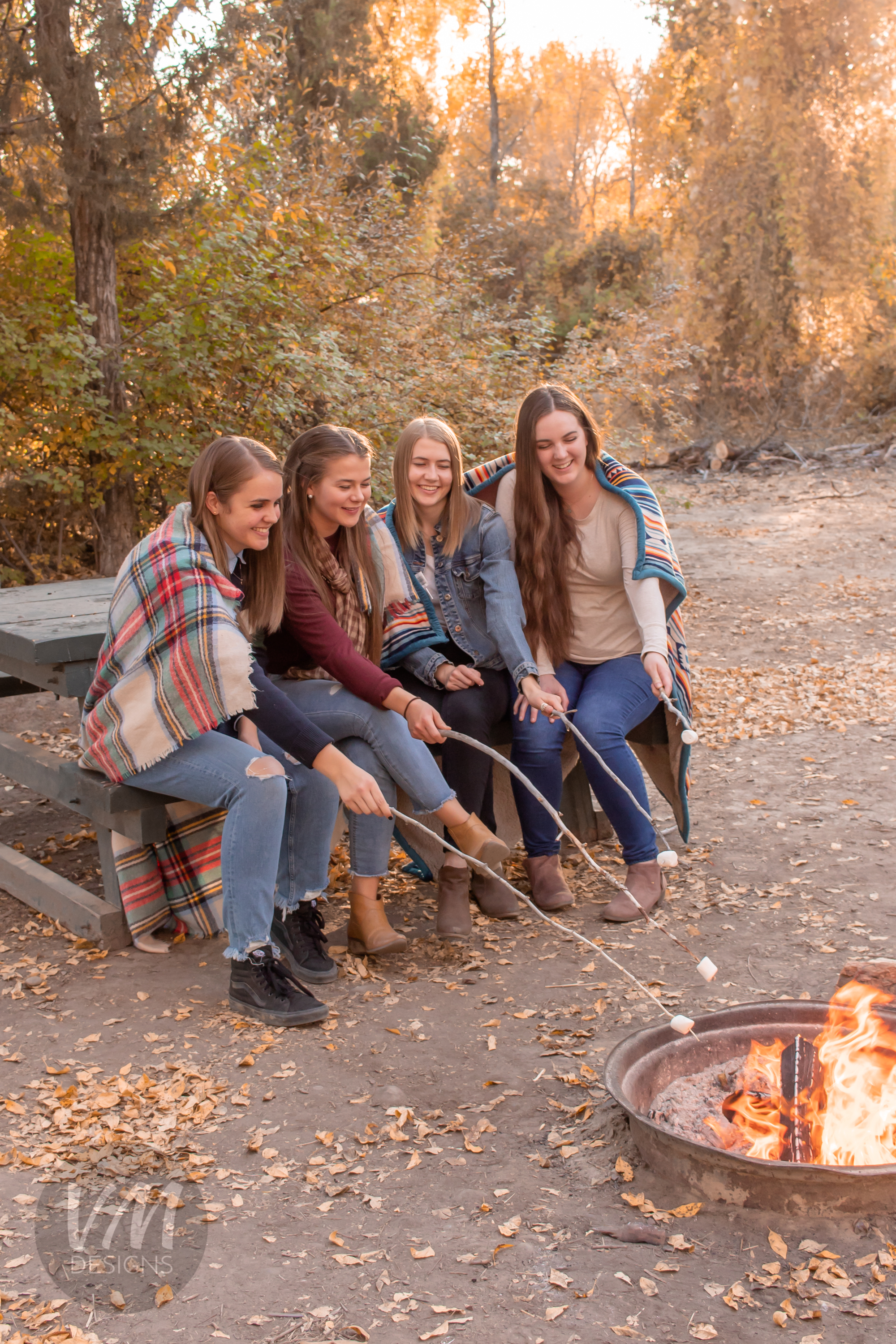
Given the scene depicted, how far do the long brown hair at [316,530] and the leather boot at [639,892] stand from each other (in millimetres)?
1140

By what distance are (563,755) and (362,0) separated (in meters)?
13.3

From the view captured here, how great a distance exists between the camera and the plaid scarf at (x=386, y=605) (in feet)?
12.3

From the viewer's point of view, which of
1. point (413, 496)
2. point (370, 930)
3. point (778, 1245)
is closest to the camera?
point (778, 1245)

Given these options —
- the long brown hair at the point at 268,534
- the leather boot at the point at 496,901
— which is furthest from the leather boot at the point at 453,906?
the long brown hair at the point at 268,534

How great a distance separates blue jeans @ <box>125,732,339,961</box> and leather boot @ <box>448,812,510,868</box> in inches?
15.4

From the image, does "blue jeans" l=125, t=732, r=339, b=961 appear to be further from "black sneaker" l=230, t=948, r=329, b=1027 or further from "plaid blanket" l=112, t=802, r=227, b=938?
"plaid blanket" l=112, t=802, r=227, b=938

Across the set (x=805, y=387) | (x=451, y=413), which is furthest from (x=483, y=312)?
(x=805, y=387)

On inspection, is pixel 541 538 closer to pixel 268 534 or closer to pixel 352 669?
pixel 352 669

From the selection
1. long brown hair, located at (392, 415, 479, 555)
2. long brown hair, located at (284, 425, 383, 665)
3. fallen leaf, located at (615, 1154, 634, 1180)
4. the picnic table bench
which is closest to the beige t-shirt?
long brown hair, located at (392, 415, 479, 555)

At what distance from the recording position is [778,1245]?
2.16m

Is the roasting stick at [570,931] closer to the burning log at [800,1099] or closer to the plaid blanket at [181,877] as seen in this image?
the burning log at [800,1099]

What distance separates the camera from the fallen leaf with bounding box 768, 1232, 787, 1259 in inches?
84.5

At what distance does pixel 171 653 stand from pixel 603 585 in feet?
5.47

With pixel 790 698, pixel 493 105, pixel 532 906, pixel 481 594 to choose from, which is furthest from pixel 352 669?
pixel 493 105
